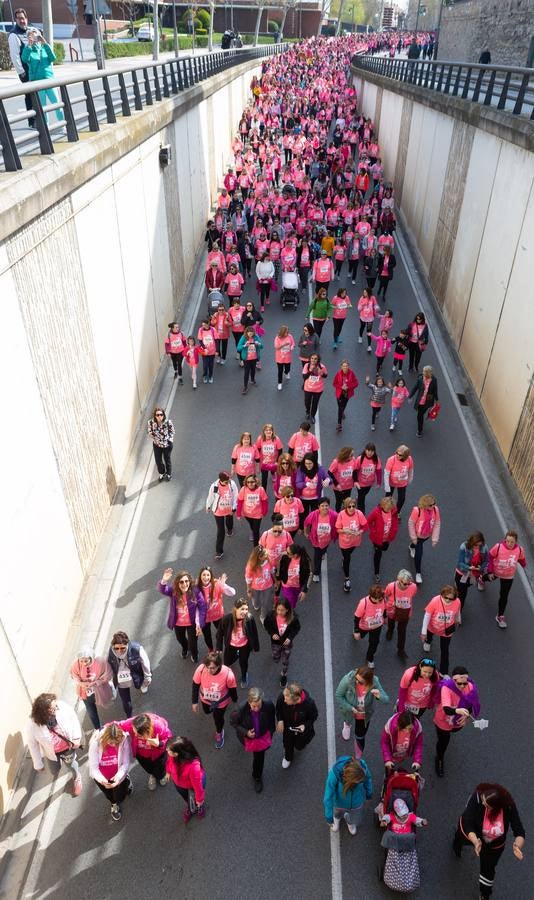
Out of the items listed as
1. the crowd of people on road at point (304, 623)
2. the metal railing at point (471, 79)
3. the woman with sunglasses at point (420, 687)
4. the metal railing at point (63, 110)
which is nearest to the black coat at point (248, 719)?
the crowd of people on road at point (304, 623)

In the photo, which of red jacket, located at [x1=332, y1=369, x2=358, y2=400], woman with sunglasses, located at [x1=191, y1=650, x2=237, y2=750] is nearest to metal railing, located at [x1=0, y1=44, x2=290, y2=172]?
Answer: woman with sunglasses, located at [x1=191, y1=650, x2=237, y2=750]

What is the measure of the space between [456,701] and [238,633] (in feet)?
7.67

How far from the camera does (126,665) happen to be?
678 centimetres

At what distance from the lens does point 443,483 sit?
36.7 ft

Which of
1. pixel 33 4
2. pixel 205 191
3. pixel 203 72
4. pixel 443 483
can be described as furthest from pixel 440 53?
pixel 443 483

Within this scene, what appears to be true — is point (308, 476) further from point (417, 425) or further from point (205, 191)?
point (205, 191)

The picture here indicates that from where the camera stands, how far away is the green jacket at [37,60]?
977cm

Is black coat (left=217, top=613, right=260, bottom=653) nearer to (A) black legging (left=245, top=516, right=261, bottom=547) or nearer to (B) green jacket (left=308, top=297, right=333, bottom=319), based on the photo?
(A) black legging (left=245, top=516, right=261, bottom=547)

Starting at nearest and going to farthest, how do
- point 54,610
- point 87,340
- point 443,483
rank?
point 54,610 < point 87,340 < point 443,483

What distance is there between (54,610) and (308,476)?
12.4 ft

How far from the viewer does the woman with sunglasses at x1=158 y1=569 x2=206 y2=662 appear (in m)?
7.09

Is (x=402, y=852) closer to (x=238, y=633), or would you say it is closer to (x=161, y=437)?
(x=238, y=633)

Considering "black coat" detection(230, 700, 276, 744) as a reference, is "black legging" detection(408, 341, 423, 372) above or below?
below

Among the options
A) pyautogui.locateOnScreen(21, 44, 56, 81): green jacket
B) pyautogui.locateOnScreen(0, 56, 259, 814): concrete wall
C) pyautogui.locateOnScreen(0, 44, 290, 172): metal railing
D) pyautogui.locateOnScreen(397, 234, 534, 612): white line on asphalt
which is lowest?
pyautogui.locateOnScreen(397, 234, 534, 612): white line on asphalt
